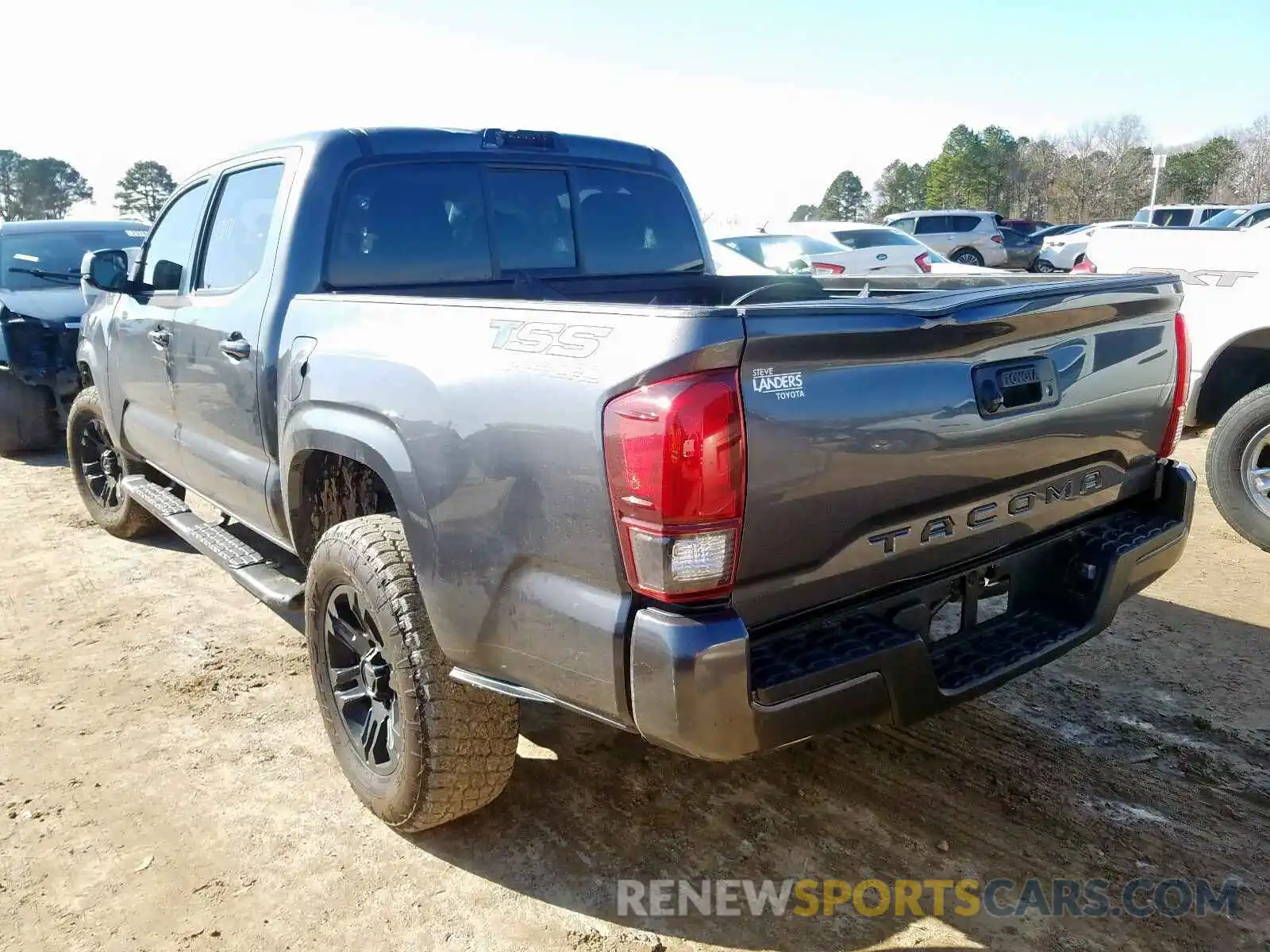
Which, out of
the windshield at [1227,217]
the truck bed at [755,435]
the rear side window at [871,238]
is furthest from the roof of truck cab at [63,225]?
the windshield at [1227,217]

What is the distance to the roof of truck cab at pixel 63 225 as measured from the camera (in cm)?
858

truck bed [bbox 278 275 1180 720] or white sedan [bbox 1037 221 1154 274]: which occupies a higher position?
truck bed [bbox 278 275 1180 720]

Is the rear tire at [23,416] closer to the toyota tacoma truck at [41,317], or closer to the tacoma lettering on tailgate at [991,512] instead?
the toyota tacoma truck at [41,317]

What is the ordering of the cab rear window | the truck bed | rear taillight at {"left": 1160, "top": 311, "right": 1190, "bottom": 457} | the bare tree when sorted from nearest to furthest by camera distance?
the truck bed < rear taillight at {"left": 1160, "top": 311, "right": 1190, "bottom": 457} < the cab rear window < the bare tree

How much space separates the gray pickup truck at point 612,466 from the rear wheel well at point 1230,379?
3.02 meters

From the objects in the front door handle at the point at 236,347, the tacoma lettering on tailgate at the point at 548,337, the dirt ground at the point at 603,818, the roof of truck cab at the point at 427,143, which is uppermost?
the roof of truck cab at the point at 427,143

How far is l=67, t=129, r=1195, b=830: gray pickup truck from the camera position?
6.41 feet

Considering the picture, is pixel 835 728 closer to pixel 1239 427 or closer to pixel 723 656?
pixel 723 656

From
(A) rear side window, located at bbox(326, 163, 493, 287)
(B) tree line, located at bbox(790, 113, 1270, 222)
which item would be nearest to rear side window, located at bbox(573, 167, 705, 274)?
(A) rear side window, located at bbox(326, 163, 493, 287)

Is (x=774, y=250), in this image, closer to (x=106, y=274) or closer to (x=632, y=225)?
(x=632, y=225)

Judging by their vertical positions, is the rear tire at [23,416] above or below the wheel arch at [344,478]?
below

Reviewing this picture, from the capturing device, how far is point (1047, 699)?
3.59 metres

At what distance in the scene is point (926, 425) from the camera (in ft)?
7.30

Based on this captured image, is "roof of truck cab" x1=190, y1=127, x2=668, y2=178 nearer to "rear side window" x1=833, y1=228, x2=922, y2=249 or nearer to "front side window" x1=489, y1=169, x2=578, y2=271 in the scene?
"front side window" x1=489, y1=169, x2=578, y2=271
